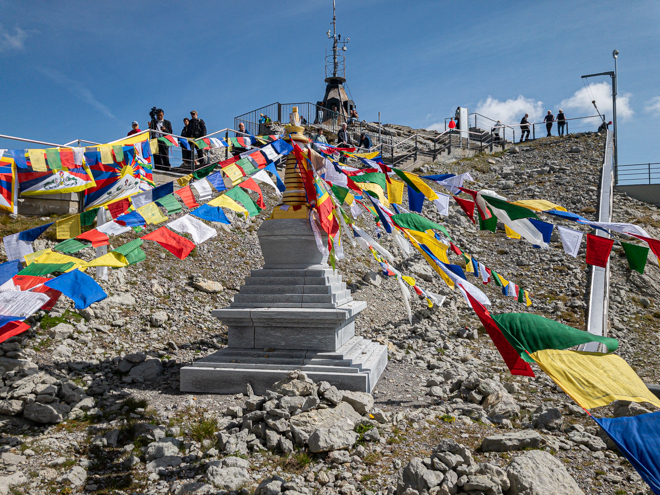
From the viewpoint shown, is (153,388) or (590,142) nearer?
(153,388)

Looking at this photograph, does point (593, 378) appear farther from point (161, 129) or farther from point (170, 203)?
point (161, 129)

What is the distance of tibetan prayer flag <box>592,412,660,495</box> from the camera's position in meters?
2.51

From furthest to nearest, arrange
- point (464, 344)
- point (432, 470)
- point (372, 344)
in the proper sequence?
point (464, 344) → point (372, 344) → point (432, 470)

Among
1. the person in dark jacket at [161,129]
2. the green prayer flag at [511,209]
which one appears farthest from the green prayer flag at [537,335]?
the person in dark jacket at [161,129]

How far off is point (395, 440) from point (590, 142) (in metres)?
24.4

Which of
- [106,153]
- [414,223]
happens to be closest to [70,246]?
[414,223]

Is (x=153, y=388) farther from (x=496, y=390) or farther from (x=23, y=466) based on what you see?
(x=496, y=390)

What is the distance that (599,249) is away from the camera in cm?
457

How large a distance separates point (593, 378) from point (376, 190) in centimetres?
370

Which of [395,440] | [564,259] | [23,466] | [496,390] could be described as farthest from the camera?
[564,259]

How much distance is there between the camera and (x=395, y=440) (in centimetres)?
447

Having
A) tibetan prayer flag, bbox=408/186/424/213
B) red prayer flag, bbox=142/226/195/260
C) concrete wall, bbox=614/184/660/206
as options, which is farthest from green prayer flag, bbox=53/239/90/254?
concrete wall, bbox=614/184/660/206

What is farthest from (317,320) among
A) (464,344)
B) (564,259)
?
(564,259)

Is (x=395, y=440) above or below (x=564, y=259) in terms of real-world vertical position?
below
